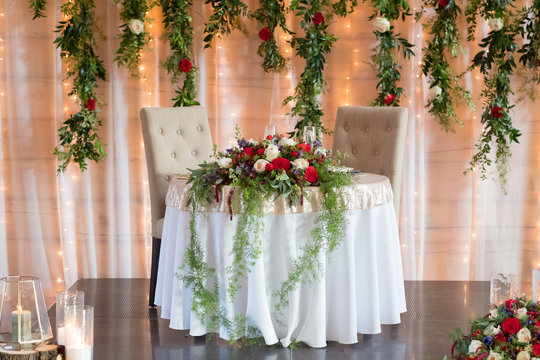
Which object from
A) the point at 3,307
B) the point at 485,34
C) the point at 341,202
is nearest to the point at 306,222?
the point at 341,202

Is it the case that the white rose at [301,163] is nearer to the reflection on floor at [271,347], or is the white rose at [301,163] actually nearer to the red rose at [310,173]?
the red rose at [310,173]

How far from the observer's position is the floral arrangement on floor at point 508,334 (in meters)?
2.16

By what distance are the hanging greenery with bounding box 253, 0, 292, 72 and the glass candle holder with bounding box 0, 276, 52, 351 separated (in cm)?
259

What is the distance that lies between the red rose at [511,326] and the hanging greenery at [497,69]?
8.23 feet

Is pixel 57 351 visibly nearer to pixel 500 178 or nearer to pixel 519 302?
pixel 519 302

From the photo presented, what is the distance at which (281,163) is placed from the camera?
3121 mm

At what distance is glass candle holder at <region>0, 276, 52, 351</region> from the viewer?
2512 millimetres

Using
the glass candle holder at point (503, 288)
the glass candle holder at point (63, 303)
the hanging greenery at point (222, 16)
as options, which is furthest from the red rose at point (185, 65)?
the glass candle holder at point (503, 288)

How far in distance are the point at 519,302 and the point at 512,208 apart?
2573mm

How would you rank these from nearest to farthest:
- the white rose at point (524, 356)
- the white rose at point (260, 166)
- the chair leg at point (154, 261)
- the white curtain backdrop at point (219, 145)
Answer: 1. the white rose at point (524, 356)
2. the white rose at point (260, 166)
3. the chair leg at point (154, 261)
4. the white curtain backdrop at point (219, 145)

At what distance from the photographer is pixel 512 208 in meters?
4.84

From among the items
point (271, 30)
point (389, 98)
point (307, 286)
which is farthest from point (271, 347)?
point (271, 30)

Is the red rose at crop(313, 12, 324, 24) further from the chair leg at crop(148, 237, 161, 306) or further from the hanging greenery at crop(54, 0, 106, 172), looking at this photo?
the chair leg at crop(148, 237, 161, 306)

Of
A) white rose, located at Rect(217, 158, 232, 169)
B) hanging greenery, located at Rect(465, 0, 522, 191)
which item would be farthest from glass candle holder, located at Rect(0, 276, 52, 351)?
hanging greenery, located at Rect(465, 0, 522, 191)
